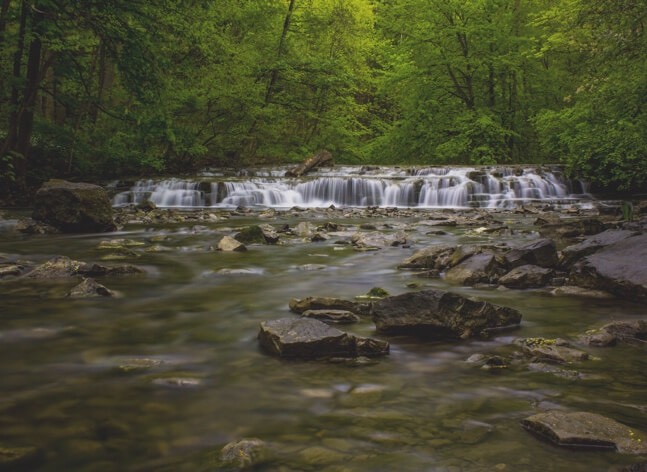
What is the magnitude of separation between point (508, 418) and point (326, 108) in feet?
92.5

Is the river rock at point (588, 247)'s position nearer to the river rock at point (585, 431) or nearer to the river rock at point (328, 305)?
the river rock at point (328, 305)

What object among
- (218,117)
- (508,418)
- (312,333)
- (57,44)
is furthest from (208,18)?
(508,418)

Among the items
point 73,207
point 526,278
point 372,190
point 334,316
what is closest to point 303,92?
point 372,190

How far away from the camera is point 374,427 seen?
7.82 feet

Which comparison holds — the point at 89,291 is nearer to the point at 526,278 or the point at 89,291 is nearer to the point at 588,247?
the point at 526,278

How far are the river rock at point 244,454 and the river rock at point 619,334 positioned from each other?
8.48ft

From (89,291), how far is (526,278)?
458cm

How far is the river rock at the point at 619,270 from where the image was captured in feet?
16.3

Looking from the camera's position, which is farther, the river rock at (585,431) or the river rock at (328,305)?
the river rock at (328,305)

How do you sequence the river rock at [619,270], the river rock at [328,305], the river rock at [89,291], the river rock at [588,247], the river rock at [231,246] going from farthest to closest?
the river rock at [231,246] → the river rock at [588,247] → the river rock at [89,291] → the river rock at [619,270] → the river rock at [328,305]

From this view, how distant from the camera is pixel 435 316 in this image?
384 centimetres

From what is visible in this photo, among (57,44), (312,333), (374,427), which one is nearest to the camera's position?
(374,427)

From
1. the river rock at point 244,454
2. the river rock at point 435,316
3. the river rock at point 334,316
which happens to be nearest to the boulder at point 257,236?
the river rock at point 334,316

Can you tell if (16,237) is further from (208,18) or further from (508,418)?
(208,18)
